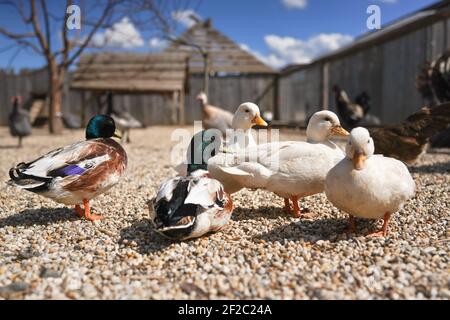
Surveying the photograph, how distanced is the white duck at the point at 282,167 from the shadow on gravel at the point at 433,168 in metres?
2.34

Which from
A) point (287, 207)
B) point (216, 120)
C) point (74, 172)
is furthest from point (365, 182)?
point (216, 120)

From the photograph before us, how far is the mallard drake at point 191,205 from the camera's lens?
2.21 m

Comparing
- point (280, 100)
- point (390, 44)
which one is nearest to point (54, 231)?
point (390, 44)

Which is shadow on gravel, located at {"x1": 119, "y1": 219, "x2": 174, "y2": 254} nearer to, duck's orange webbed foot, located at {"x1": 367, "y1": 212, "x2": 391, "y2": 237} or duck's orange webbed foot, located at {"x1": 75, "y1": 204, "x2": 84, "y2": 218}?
duck's orange webbed foot, located at {"x1": 75, "y1": 204, "x2": 84, "y2": 218}

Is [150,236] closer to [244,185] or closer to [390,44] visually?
[244,185]

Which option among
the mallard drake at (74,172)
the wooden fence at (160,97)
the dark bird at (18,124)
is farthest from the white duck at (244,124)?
the wooden fence at (160,97)

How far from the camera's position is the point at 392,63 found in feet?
31.3

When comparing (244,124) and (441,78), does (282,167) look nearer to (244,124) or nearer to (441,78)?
(244,124)

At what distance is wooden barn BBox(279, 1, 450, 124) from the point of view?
23.9ft

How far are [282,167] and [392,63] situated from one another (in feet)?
26.4

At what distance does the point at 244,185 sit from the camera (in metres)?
3.12
